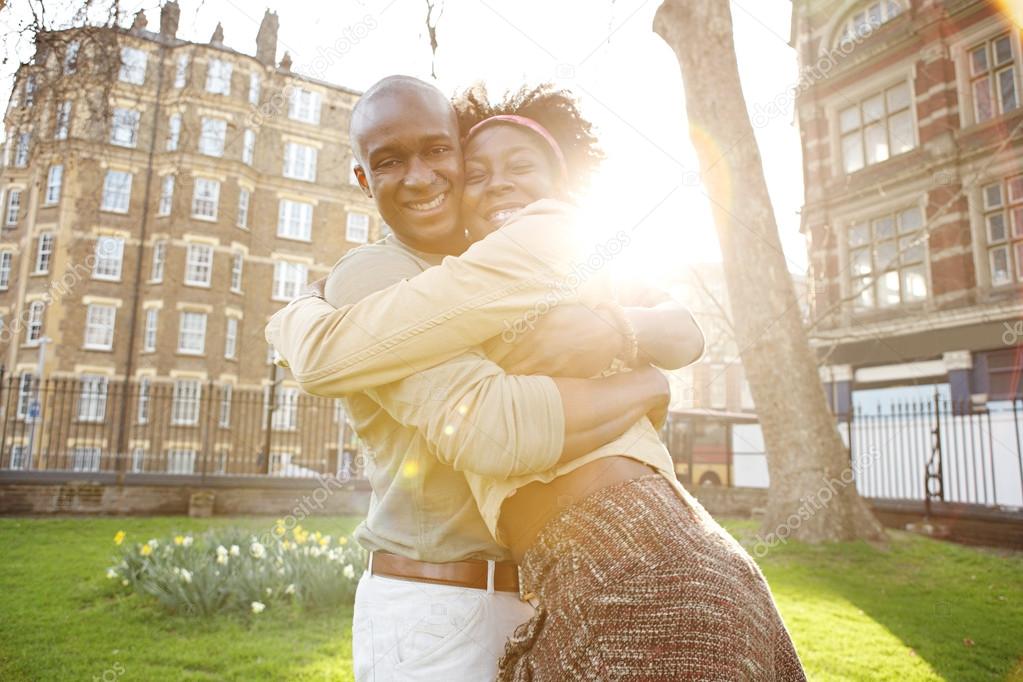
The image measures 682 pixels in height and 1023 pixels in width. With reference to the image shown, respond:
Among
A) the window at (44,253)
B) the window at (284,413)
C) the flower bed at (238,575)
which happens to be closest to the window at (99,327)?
the window at (44,253)

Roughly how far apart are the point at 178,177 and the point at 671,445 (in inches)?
491

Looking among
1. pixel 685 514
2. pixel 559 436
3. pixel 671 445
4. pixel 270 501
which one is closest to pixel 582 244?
pixel 559 436

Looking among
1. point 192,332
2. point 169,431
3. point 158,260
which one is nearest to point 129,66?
point 169,431

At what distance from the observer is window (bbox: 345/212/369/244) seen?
115 ft

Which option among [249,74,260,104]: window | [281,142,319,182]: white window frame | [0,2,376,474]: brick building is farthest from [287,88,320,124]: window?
[249,74,260,104]: window

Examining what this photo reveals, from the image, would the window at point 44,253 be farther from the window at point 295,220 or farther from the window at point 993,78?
the window at point 993,78

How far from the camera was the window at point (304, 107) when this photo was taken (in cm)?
3419

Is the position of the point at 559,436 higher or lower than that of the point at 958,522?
higher

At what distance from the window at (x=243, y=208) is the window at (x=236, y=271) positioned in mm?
1454

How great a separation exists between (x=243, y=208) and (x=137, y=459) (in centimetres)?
1256

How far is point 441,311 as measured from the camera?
1.45m

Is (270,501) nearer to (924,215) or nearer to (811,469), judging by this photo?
(811,469)

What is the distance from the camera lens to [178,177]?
27.9 feet

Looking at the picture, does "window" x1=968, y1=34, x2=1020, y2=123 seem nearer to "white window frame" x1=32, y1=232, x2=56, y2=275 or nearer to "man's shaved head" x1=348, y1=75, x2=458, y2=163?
"man's shaved head" x1=348, y1=75, x2=458, y2=163
